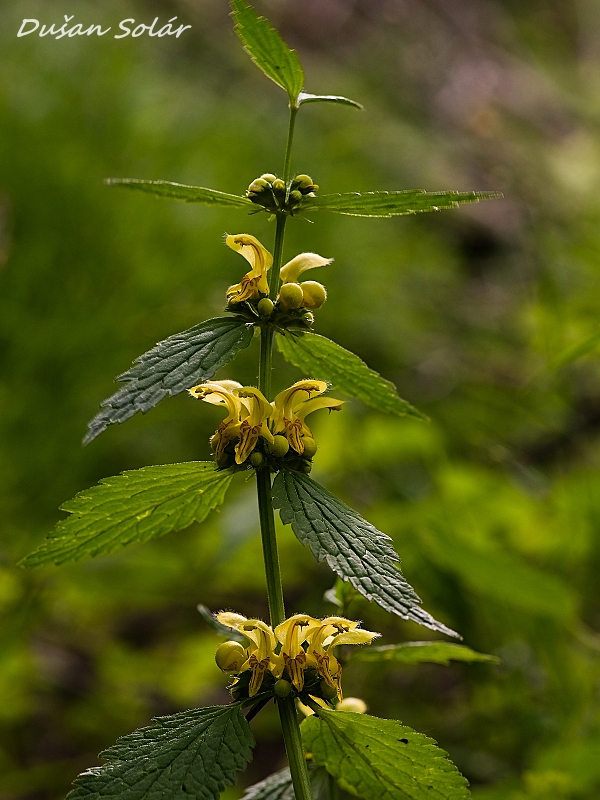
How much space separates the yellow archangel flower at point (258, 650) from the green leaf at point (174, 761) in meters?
0.02

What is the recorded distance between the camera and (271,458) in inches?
23.7

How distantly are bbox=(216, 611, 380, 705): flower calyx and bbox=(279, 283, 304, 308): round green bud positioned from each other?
0.74 ft

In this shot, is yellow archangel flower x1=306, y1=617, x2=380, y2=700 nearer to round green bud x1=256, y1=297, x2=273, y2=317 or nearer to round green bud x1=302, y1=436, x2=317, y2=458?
round green bud x1=302, y1=436, x2=317, y2=458

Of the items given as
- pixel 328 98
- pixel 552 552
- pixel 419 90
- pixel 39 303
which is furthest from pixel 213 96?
pixel 328 98

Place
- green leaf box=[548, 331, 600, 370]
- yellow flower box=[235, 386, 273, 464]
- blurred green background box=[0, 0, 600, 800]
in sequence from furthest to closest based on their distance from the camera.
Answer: blurred green background box=[0, 0, 600, 800]
green leaf box=[548, 331, 600, 370]
yellow flower box=[235, 386, 273, 464]

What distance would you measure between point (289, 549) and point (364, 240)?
2188mm

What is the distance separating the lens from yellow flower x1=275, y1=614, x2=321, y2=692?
21.6 inches

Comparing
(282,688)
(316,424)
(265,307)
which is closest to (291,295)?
(265,307)

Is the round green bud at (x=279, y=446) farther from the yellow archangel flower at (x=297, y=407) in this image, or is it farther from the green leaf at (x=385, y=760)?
the green leaf at (x=385, y=760)

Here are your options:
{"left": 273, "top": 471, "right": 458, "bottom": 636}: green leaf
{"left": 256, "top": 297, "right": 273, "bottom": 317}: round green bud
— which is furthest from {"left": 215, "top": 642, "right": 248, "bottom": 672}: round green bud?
{"left": 256, "top": 297, "right": 273, "bottom": 317}: round green bud

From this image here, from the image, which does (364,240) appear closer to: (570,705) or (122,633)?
(122,633)

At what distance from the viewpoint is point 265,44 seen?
53cm

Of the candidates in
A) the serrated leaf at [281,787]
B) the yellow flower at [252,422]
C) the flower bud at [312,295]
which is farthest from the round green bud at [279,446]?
the serrated leaf at [281,787]

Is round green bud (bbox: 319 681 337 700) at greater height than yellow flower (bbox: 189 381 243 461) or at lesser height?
lesser
